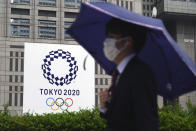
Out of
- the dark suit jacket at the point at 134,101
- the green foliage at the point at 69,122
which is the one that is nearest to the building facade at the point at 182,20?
the green foliage at the point at 69,122

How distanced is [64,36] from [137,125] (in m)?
77.8

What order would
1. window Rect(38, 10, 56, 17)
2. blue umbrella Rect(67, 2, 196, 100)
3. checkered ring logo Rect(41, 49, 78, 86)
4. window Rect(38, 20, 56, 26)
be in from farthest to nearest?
window Rect(38, 10, 56, 17) < window Rect(38, 20, 56, 26) < checkered ring logo Rect(41, 49, 78, 86) < blue umbrella Rect(67, 2, 196, 100)

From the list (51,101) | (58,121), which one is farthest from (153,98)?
(51,101)

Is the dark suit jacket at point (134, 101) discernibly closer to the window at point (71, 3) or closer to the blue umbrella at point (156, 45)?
the blue umbrella at point (156, 45)

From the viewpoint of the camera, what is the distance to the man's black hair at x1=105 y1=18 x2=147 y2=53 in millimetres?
2209

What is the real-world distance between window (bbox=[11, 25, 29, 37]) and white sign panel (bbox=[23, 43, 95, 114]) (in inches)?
2640

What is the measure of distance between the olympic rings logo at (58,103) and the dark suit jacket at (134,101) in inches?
344

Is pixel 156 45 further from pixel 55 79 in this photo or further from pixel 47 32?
pixel 47 32

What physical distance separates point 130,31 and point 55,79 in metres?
8.86

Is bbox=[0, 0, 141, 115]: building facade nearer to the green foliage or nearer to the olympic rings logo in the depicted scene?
the olympic rings logo

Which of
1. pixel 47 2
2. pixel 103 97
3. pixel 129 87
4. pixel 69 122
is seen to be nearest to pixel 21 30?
pixel 47 2

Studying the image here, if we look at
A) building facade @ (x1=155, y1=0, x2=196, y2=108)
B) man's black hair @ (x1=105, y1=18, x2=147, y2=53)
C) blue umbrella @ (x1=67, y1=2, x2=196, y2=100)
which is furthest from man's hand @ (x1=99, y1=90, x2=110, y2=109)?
building facade @ (x1=155, y1=0, x2=196, y2=108)

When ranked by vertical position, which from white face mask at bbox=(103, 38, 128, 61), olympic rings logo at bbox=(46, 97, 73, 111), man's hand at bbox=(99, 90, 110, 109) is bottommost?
olympic rings logo at bbox=(46, 97, 73, 111)

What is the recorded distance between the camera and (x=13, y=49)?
75.1 meters
